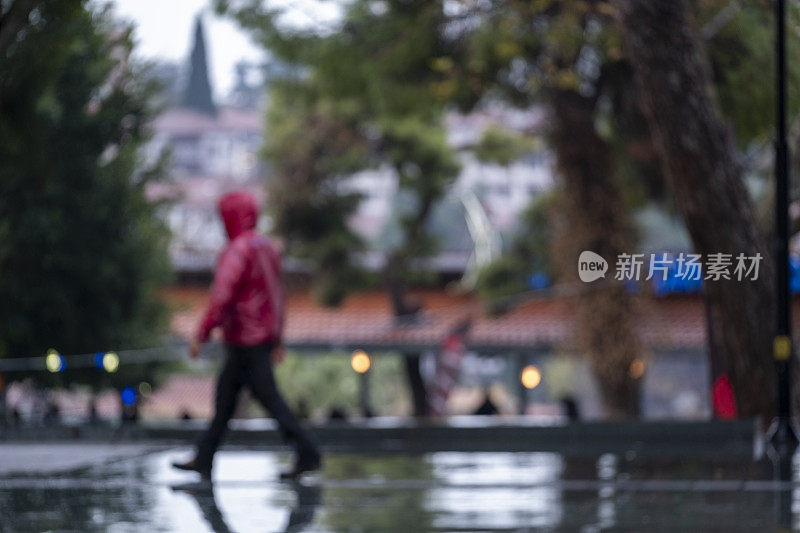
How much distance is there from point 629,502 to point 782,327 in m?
6.10

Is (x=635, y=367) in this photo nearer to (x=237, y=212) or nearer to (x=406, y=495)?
(x=237, y=212)

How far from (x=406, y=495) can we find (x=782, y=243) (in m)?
6.21

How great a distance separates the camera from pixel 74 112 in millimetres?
26000

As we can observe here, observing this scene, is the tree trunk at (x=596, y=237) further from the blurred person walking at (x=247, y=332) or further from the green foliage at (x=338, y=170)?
the blurred person walking at (x=247, y=332)

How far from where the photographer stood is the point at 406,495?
7625 millimetres

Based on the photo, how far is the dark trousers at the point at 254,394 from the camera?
848 centimetres

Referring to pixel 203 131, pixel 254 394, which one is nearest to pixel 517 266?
pixel 254 394

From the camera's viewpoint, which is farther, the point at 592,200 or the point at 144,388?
the point at 144,388

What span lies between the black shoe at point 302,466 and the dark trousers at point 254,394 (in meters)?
0.02

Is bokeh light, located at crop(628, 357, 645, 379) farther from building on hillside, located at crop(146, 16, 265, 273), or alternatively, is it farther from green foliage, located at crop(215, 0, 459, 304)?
building on hillside, located at crop(146, 16, 265, 273)

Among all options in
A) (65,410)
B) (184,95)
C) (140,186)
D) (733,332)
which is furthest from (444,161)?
(184,95)

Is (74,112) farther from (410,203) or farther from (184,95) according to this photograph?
(184,95)

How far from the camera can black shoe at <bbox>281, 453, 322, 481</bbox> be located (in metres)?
8.41

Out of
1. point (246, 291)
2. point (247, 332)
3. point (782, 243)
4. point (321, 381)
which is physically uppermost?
point (782, 243)
